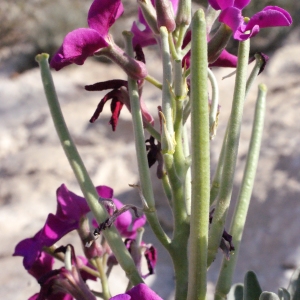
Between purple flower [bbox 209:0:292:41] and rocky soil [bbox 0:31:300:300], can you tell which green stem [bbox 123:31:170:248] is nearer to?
purple flower [bbox 209:0:292:41]

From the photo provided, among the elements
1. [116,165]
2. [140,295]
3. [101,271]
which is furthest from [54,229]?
[116,165]

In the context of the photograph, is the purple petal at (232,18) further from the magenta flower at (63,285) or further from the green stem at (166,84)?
the magenta flower at (63,285)

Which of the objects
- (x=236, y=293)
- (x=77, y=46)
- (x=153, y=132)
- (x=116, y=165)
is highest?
(x=116, y=165)

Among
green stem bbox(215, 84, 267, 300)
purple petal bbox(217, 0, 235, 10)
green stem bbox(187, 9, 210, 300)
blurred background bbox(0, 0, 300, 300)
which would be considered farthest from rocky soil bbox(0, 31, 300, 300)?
purple petal bbox(217, 0, 235, 10)

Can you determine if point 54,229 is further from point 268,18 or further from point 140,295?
point 268,18

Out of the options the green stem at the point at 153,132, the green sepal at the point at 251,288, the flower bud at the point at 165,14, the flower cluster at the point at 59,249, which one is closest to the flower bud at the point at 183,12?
the flower bud at the point at 165,14

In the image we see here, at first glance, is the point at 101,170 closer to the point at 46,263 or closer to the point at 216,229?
the point at 46,263
